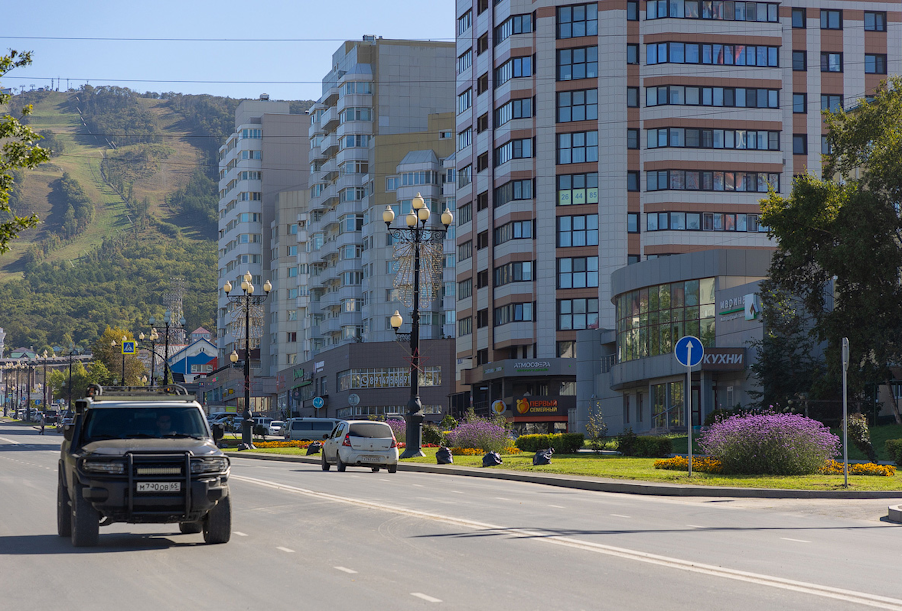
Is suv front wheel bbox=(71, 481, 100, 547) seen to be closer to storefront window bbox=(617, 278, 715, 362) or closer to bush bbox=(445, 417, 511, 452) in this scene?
bush bbox=(445, 417, 511, 452)

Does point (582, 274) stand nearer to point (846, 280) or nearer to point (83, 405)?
point (846, 280)

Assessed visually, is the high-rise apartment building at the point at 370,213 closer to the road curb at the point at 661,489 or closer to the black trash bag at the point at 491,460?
the black trash bag at the point at 491,460

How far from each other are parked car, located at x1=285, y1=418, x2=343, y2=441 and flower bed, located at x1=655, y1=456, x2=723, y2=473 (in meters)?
36.6

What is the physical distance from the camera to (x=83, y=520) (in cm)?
1347

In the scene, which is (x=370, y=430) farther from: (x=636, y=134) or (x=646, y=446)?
(x=636, y=134)

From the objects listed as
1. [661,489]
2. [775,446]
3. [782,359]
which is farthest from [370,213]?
[661,489]

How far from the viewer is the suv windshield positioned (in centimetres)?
1419

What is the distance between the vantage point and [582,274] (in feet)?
264

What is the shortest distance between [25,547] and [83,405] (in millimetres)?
1863

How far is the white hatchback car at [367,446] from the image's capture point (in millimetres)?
33625

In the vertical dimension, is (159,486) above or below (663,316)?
below

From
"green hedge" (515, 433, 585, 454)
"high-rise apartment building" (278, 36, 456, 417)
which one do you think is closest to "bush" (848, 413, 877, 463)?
"green hedge" (515, 433, 585, 454)

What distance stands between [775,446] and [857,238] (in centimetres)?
1767

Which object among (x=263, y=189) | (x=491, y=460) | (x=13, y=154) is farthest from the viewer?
(x=263, y=189)
